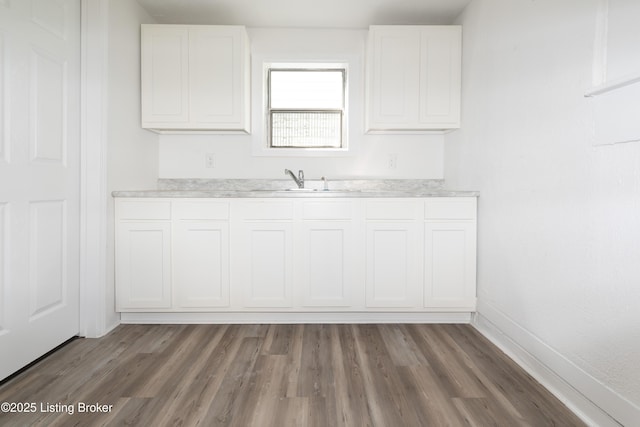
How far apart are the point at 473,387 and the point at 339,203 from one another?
1330mm

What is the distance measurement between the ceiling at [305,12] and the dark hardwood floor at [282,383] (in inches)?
91.2

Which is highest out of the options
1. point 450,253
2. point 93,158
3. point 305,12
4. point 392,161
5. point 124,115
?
point 305,12

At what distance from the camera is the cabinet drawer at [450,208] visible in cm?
261

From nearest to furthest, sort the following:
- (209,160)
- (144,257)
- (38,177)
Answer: (38,177)
(144,257)
(209,160)

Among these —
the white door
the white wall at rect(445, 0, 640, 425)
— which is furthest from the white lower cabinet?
the white door

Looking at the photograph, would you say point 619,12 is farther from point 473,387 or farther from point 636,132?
point 473,387

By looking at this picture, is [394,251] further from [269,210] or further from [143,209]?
[143,209]

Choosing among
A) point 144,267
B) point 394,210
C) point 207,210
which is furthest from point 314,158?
point 144,267

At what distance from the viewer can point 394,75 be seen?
9.61ft

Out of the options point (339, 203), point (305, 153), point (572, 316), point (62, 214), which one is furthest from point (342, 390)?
point (305, 153)

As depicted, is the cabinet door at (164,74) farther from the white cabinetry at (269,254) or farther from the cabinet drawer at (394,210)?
the cabinet drawer at (394,210)

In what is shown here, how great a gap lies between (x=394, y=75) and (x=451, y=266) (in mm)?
1472

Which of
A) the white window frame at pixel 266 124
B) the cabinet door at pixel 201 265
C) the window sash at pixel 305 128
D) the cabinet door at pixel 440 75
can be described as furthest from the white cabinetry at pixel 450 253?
the cabinet door at pixel 201 265

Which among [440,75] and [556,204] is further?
[440,75]
